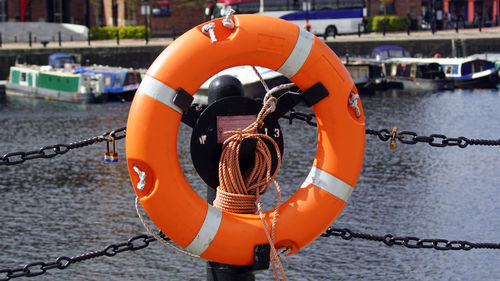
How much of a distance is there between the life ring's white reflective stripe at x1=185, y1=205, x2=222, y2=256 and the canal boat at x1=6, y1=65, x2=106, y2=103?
23832 mm

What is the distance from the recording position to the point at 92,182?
13.7 meters

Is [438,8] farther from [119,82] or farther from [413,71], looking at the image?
[119,82]

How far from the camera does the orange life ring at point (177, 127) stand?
344 centimetres

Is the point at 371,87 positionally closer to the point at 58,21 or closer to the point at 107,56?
the point at 107,56

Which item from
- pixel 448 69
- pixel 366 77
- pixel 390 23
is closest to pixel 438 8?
pixel 390 23

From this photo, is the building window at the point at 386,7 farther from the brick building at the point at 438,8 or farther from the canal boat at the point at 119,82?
the canal boat at the point at 119,82

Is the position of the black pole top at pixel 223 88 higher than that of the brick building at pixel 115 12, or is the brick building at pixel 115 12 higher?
the black pole top at pixel 223 88

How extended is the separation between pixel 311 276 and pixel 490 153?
8.07m

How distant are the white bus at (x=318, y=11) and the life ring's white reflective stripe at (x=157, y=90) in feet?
116

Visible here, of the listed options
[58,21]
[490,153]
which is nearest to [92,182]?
[490,153]

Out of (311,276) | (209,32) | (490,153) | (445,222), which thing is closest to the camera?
(209,32)

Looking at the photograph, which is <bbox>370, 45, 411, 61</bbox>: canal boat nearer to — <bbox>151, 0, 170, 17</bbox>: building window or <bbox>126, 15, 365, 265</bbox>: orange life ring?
<bbox>151, 0, 170, 17</bbox>: building window

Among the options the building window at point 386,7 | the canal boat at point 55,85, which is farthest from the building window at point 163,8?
the canal boat at point 55,85

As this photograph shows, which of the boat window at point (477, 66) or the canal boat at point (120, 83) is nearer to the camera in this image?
the canal boat at point (120, 83)
